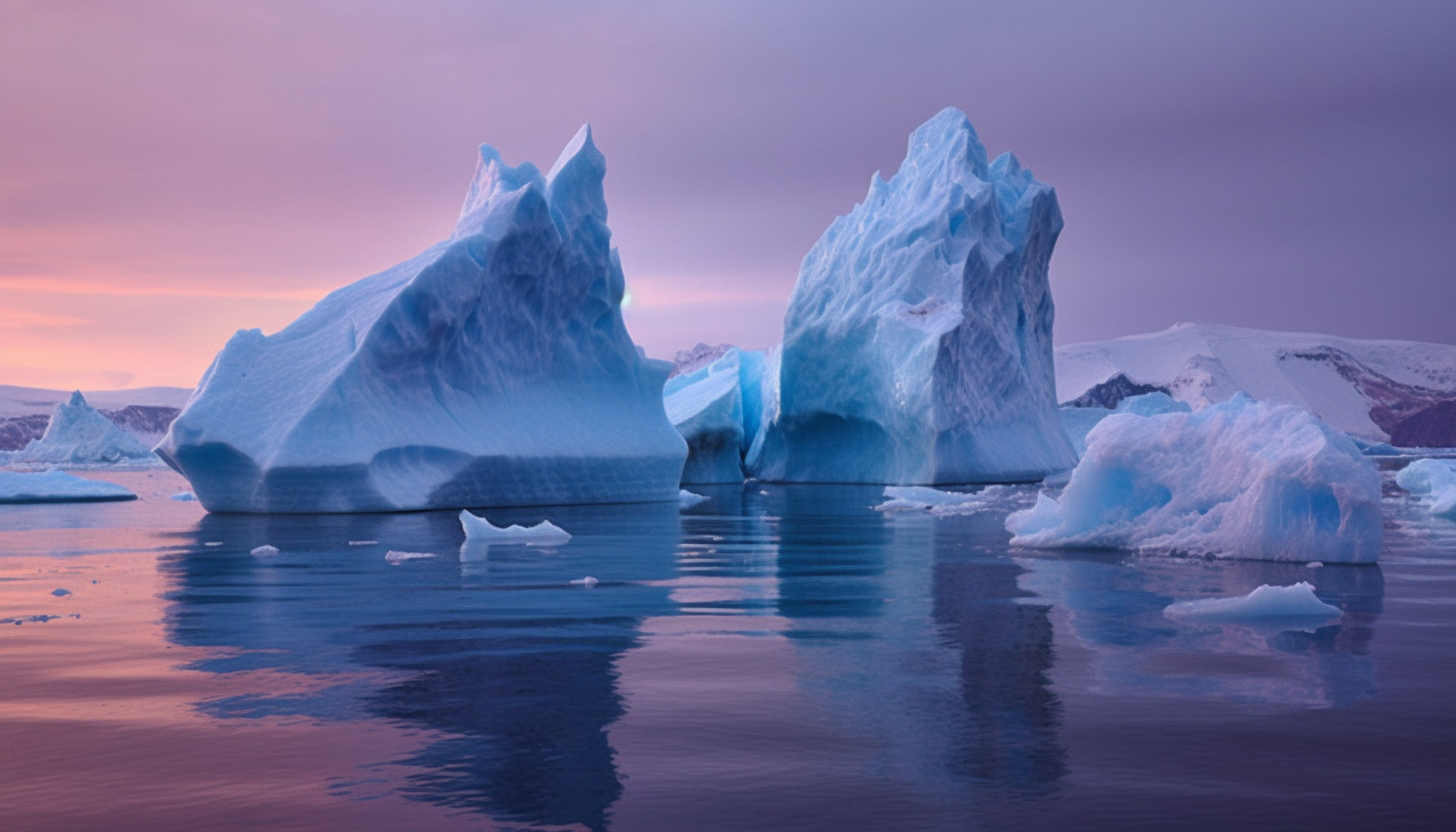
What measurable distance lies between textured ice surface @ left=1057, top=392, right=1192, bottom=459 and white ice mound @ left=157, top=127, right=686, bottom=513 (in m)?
21.7

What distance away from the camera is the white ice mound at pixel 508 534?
41.9 ft

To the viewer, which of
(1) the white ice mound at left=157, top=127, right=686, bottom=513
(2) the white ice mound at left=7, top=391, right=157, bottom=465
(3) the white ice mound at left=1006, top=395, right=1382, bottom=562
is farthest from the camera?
(2) the white ice mound at left=7, top=391, right=157, bottom=465

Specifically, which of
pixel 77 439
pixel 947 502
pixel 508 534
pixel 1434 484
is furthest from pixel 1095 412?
pixel 77 439

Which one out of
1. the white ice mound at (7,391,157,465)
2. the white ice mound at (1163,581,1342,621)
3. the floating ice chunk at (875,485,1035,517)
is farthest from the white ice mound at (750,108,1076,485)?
the white ice mound at (7,391,157,465)

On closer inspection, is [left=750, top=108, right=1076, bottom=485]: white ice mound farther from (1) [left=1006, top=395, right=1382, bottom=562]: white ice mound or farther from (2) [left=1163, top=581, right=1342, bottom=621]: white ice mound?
(2) [left=1163, top=581, right=1342, bottom=621]: white ice mound

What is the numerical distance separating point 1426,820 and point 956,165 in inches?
1296

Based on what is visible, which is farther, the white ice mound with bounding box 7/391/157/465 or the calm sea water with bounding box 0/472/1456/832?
the white ice mound with bounding box 7/391/157/465

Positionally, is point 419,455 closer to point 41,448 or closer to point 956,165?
point 956,165

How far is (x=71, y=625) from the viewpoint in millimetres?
7047

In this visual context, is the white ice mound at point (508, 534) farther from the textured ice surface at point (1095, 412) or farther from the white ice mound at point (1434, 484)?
the textured ice surface at point (1095, 412)

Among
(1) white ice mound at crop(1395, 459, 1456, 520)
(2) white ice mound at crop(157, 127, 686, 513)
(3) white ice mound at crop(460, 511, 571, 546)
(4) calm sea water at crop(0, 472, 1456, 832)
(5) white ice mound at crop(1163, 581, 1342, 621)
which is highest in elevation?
(2) white ice mound at crop(157, 127, 686, 513)

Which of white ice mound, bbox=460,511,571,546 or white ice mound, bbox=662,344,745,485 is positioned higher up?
white ice mound, bbox=662,344,745,485

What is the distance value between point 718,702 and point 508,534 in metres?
8.98

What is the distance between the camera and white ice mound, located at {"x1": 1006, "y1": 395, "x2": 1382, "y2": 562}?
10.2 meters
